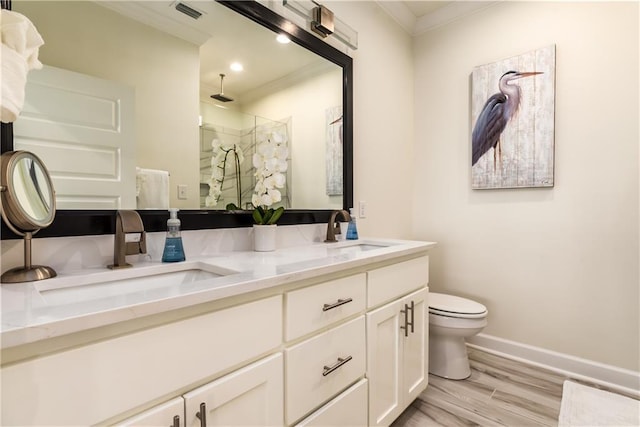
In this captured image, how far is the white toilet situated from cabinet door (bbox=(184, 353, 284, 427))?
1296 mm

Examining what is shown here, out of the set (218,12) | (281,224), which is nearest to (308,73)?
(218,12)

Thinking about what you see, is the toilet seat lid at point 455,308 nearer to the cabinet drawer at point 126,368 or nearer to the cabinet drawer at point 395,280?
the cabinet drawer at point 395,280

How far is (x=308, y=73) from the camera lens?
1.74m

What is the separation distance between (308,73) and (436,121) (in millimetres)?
1262

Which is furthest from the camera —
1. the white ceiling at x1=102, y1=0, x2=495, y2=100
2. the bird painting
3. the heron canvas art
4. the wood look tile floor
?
the bird painting

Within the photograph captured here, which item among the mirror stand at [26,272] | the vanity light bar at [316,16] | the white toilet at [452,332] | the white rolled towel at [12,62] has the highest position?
the vanity light bar at [316,16]

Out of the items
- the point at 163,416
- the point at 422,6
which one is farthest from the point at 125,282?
the point at 422,6

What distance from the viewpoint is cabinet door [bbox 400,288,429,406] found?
1.47 metres

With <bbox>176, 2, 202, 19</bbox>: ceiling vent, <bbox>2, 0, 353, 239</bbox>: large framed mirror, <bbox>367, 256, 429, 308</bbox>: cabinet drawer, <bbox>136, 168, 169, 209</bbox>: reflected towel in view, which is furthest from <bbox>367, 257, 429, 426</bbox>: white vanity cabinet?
<bbox>176, 2, 202, 19</bbox>: ceiling vent

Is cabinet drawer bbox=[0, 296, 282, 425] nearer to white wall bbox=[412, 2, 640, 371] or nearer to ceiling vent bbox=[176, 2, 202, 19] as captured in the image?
ceiling vent bbox=[176, 2, 202, 19]

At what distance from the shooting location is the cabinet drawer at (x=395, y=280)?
126cm

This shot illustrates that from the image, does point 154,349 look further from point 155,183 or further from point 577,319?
point 577,319

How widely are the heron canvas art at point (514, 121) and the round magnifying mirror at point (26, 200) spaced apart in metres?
2.38

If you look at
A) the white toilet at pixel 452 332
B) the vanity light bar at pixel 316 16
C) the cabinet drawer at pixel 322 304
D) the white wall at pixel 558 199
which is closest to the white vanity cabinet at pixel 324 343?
the cabinet drawer at pixel 322 304
